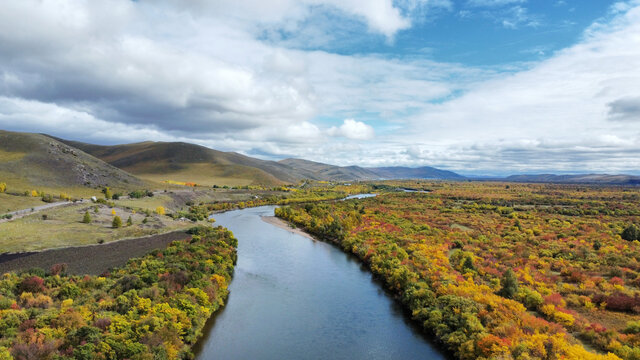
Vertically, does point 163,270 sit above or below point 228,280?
above

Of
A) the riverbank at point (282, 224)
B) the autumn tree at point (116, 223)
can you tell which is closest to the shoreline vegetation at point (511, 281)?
the riverbank at point (282, 224)

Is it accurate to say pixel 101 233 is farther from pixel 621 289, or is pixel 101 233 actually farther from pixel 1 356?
pixel 621 289

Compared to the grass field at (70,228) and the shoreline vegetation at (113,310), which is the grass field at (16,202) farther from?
the shoreline vegetation at (113,310)

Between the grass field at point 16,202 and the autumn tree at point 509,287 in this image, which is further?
the grass field at point 16,202

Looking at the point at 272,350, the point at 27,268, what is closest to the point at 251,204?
the point at 27,268

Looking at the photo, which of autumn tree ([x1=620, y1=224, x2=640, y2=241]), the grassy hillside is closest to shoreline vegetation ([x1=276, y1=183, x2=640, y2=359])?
autumn tree ([x1=620, y1=224, x2=640, y2=241])

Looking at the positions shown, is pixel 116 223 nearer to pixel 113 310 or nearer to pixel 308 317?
pixel 113 310

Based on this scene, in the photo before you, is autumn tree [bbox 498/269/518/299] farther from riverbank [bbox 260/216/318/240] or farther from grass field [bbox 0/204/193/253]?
grass field [bbox 0/204/193/253]
